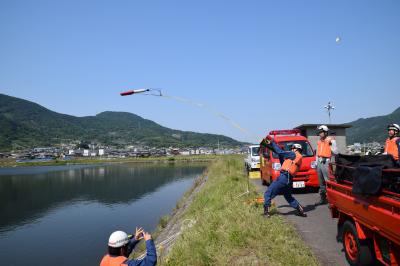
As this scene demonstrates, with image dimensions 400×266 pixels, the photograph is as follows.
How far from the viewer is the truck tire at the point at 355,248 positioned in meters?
4.75

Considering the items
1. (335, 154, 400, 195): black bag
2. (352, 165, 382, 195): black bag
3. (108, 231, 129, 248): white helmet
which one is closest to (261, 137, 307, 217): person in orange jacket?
(335, 154, 400, 195): black bag

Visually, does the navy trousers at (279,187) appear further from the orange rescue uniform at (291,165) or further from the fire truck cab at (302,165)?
the fire truck cab at (302,165)

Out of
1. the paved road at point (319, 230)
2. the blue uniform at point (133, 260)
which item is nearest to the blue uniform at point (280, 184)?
the paved road at point (319, 230)

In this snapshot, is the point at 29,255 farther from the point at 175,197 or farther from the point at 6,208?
the point at 6,208

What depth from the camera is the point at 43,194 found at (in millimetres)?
43375

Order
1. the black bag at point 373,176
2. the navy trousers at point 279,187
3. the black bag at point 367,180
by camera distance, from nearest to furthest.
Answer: the black bag at point 373,176 < the black bag at point 367,180 < the navy trousers at point 279,187

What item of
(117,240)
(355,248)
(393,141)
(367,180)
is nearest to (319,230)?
(355,248)

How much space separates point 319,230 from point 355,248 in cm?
221

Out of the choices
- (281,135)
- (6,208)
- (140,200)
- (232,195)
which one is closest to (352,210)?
(232,195)

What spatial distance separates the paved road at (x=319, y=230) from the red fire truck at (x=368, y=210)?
1.04 ft

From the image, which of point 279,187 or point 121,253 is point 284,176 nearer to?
point 279,187

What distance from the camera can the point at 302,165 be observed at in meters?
12.0

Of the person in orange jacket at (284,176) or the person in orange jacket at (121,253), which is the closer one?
the person in orange jacket at (121,253)

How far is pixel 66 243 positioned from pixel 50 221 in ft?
25.9
